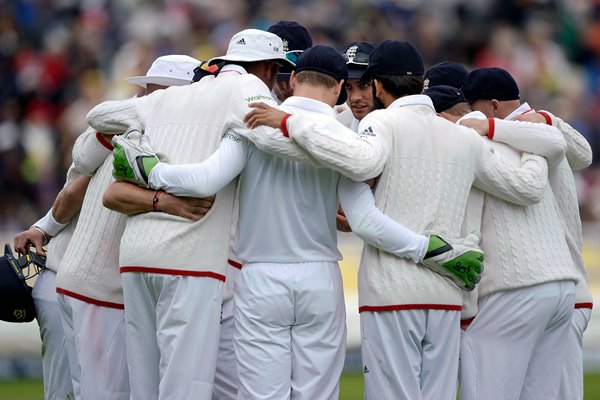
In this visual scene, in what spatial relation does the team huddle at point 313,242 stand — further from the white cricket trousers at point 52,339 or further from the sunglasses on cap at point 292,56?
the white cricket trousers at point 52,339

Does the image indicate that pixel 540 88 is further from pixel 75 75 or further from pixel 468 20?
pixel 75 75

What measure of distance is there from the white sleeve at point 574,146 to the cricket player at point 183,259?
1828 mm

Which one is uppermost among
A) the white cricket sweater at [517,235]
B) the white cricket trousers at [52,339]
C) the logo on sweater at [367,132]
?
the logo on sweater at [367,132]

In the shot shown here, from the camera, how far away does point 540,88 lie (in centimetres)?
1769

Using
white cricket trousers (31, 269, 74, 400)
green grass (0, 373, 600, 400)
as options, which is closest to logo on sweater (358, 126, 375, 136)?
white cricket trousers (31, 269, 74, 400)

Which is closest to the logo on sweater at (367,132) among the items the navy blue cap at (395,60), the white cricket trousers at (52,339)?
the navy blue cap at (395,60)

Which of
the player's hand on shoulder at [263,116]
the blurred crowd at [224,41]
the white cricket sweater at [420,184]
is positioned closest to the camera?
the player's hand on shoulder at [263,116]

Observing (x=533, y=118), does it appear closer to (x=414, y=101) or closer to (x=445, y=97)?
(x=445, y=97)

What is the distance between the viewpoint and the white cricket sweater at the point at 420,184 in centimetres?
701

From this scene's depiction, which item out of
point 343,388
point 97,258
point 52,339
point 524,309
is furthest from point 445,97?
point 343,388

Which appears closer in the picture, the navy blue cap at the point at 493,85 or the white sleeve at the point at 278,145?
the white sleeve at the point at 278,145

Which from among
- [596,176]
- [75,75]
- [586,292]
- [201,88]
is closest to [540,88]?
[596,176]

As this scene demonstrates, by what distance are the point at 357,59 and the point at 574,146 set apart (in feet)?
4.79

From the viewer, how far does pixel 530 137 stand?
746cm
